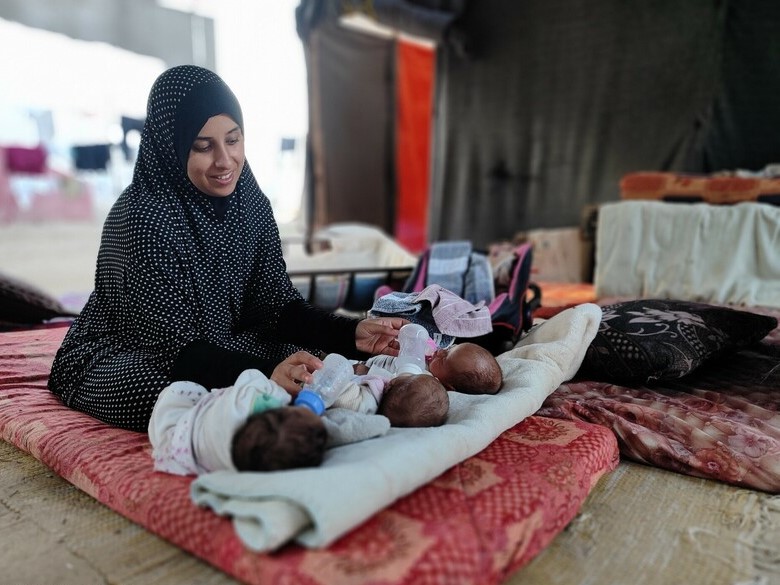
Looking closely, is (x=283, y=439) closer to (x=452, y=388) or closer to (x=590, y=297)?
(x=452, y=388)

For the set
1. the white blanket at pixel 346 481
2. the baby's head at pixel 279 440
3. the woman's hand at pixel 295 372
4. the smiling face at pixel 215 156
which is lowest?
the white blanket at pixel 346 481

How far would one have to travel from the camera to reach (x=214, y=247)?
141 centimetres

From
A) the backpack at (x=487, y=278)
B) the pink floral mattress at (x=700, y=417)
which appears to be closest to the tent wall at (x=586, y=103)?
the backpack at (x=487, y=278)

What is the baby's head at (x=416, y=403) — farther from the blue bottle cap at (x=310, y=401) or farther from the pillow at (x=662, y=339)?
the pillow at (x=662, y=339)

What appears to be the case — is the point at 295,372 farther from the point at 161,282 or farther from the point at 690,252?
the point at 690,252

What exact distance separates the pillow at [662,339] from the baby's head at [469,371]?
1.18 ft

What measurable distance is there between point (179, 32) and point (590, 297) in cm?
606

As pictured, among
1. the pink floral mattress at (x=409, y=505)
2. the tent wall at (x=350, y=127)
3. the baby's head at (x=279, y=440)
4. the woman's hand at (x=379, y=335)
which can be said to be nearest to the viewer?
the pink floral mattress at (x=409, y=505)

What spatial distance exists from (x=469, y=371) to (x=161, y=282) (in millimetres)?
709

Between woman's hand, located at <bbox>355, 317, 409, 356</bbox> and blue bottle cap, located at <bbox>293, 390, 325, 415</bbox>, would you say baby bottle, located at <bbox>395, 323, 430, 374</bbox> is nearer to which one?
woman's hand, located at <bbox>355, 317, 409, 356</bbox>

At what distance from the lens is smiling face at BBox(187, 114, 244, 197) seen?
1.33 meters

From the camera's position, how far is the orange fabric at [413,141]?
5.11 m

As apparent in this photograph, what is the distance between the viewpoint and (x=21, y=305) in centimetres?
249

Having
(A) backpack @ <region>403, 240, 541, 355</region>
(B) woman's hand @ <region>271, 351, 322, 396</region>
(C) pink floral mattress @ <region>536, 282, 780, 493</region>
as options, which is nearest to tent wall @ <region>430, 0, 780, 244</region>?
(A) backpack @ <region>403, 240, 541, 355</region>
